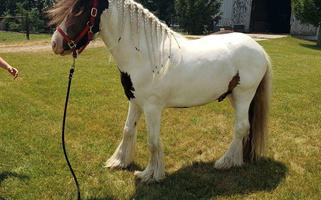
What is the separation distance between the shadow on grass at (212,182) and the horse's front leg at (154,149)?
9 cm

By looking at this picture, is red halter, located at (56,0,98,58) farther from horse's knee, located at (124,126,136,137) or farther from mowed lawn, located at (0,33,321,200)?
horse's knee, located at (124,126,136,137)

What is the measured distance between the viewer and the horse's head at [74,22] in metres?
2.46

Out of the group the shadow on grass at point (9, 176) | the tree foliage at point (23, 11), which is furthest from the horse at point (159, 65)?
the tree foliage at point (23, 11)

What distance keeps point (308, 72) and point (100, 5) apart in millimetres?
9027

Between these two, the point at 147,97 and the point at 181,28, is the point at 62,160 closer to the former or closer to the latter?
the point at 147,97

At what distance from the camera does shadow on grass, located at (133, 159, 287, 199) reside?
9.69 ft

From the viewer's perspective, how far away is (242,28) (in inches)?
1000

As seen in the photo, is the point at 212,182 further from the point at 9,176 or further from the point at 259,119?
the point at 9,176

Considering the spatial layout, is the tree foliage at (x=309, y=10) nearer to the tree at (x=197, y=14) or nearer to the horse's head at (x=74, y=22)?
the tree at (x=197, y=14)

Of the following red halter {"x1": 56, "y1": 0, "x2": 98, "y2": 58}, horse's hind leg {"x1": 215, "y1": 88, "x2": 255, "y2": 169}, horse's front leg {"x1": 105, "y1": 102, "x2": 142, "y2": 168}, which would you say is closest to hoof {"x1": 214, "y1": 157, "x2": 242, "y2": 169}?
horse's hind leg {"x1": 215, "y1": 88, "x2": 255, "y2": 169}

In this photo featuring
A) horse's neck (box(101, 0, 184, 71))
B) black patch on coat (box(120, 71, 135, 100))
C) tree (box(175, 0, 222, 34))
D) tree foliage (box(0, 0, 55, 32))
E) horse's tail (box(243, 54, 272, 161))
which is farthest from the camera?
tree foliage (box(0, 0, 55, 32))

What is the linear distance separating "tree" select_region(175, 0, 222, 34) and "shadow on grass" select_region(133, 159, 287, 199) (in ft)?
69.2

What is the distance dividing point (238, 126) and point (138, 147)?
56.1 inches

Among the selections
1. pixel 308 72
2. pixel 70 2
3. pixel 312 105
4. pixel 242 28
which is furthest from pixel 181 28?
pixel 70 2
